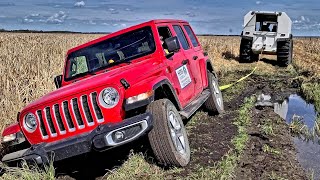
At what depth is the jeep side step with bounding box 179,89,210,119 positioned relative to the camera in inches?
236

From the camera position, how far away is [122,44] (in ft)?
20.8

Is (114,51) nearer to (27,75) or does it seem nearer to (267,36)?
(27,75)

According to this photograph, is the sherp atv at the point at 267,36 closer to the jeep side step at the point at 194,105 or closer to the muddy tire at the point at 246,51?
the muddy tire at the point at 246,51

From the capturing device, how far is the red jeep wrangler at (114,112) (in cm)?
461

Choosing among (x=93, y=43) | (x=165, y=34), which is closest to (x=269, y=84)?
(x=165, y=34)

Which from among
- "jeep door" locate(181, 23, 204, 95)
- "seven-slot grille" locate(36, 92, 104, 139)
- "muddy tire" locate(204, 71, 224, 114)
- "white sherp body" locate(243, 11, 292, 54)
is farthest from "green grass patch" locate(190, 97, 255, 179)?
"white sherp body" locate(243, 11, 292, 54)

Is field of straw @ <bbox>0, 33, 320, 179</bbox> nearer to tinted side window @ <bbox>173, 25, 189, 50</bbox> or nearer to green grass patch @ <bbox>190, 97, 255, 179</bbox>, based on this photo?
tinted side window @ <bbox>173, 25, 189, 50</bbox>

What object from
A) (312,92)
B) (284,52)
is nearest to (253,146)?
(312,92)

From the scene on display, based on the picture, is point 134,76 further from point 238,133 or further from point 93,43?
point 238,133

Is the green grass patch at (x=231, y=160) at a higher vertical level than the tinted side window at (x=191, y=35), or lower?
lower

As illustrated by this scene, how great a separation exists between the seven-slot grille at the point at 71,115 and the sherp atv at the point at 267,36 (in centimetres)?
1529

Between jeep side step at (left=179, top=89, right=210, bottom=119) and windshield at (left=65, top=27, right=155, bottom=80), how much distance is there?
95 centimetres

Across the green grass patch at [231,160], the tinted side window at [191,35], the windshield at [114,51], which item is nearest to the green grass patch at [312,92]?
the green grass patch at [231,160]

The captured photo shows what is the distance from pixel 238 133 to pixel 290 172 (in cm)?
184
